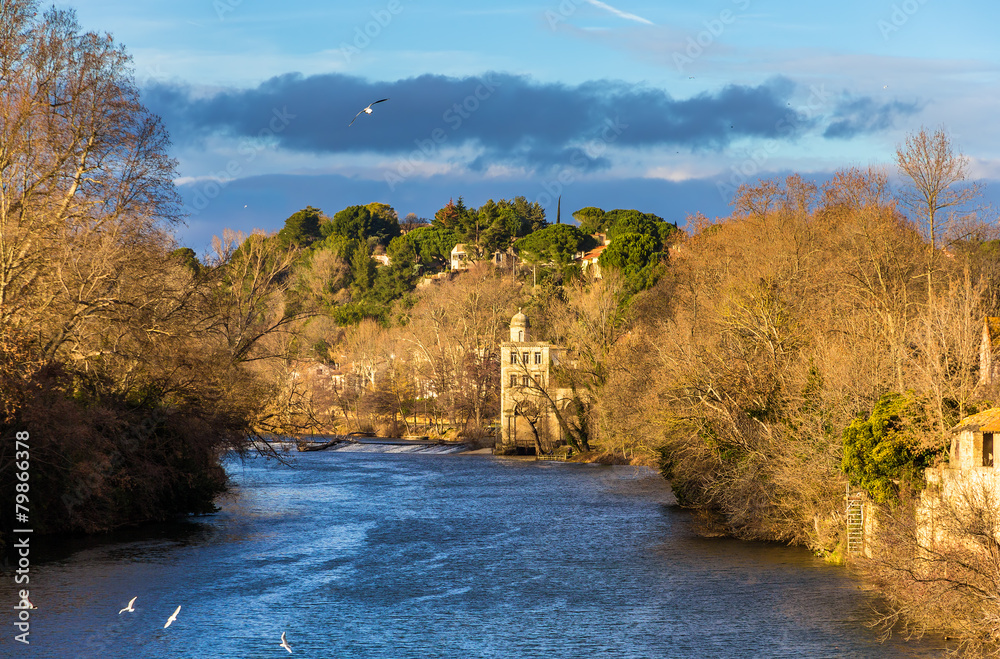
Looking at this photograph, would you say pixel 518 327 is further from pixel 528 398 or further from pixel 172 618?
pixel 172 618

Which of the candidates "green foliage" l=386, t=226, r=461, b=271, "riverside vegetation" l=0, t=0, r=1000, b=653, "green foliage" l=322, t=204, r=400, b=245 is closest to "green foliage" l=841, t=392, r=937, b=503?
"riverside vegetation" l=0, t=0, r=1000, b=653

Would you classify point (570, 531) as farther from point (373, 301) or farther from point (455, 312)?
point (373, 301)

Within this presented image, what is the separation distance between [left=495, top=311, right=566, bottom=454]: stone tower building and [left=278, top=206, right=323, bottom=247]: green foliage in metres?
77.4

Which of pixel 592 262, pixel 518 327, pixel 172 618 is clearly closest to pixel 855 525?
pixel 172 618

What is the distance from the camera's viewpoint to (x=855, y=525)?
93.4 ft

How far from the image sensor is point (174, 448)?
121ft

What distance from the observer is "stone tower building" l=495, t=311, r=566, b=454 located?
7944 cm

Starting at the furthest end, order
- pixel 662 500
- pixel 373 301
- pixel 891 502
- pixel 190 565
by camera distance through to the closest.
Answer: pixel 373 301
pixel 662 500
pixel 190 565
pixel 891 502

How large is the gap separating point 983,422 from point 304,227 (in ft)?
477

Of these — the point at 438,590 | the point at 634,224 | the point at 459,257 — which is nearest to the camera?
the point at 438,590

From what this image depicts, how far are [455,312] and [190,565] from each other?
72.4 m

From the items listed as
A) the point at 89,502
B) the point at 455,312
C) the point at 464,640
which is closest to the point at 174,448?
the point at 89,502

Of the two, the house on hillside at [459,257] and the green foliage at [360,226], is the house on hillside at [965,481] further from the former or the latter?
the green foliage at [360,226]

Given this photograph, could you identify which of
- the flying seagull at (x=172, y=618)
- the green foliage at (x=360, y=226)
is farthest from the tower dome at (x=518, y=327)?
the green foliage at (x=360, y=226)
